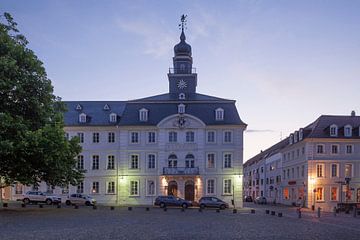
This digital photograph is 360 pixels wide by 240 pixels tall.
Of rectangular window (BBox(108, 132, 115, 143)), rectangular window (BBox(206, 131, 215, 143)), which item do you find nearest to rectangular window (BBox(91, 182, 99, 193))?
rectangular window (BBox(108, 132, 115, 143))

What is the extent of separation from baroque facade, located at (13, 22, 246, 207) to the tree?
22.9 metres

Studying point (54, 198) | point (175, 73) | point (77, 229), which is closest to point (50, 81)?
point (77, 229)

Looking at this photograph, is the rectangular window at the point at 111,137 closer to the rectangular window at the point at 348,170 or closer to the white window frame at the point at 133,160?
the white window frame at the point at 133,160

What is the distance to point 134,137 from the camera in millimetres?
59938

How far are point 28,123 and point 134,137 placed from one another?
27379 mm

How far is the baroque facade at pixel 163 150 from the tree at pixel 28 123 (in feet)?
75.2

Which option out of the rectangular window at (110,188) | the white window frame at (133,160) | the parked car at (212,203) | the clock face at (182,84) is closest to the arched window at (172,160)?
the white window frame at (133,160)

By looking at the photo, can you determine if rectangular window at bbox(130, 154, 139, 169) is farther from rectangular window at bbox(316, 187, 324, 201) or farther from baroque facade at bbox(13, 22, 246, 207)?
rectangular window at bbox(316, 187, 324, 201)

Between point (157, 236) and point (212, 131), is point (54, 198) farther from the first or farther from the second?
point (157, 236)

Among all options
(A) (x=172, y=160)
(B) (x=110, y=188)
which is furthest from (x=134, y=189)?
(A) (x=172, y=160)

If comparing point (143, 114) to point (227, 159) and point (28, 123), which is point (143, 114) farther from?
point (28, 123)

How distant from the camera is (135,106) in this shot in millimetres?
60438

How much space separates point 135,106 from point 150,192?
10.1 metres

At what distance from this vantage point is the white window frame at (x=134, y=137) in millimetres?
59844
